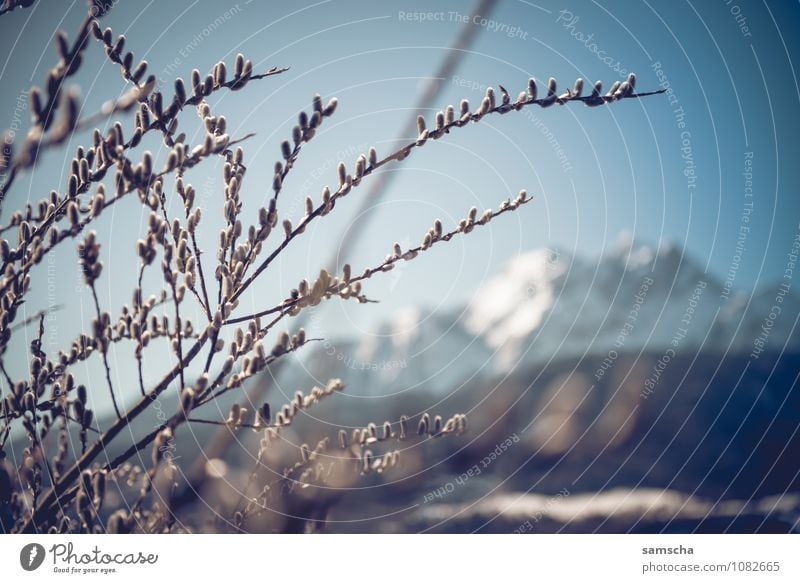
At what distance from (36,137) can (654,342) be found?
2.93m

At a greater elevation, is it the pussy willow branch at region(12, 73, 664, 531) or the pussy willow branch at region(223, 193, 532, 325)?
the pussy willow branch at region(223, 193, 532, 325)

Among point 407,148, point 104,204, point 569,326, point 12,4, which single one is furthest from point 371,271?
point 569,326

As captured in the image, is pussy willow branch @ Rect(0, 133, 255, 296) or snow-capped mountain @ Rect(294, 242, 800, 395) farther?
snow-capped mountain @ Rect(294, 242, 800, 395)

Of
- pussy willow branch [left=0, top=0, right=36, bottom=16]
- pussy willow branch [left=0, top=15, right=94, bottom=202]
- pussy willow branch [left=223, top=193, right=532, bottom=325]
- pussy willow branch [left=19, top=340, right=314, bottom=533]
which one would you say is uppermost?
pussy willow branch [left=0, top=0, right=36, bottom=16]

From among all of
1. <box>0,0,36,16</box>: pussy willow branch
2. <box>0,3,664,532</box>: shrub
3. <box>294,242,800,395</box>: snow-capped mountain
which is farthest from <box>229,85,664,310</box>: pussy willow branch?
<box>294,242,800,395</box>: snow-capped mountain

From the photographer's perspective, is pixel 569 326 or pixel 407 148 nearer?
pixel 407 148

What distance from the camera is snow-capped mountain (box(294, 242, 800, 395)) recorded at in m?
1.97

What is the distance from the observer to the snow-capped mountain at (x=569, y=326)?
1.97 m

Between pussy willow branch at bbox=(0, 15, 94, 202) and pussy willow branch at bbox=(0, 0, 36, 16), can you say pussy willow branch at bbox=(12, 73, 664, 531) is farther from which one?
pussy willow branch at bbox=(0, 0, 36, 16)

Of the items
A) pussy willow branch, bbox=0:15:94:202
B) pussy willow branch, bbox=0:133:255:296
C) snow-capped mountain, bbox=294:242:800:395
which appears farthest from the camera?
snow-capped mountain, bbox=294:242:800:395

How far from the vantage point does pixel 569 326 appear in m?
3.93

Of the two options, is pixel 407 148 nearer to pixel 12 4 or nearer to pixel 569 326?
pixel 12 4
